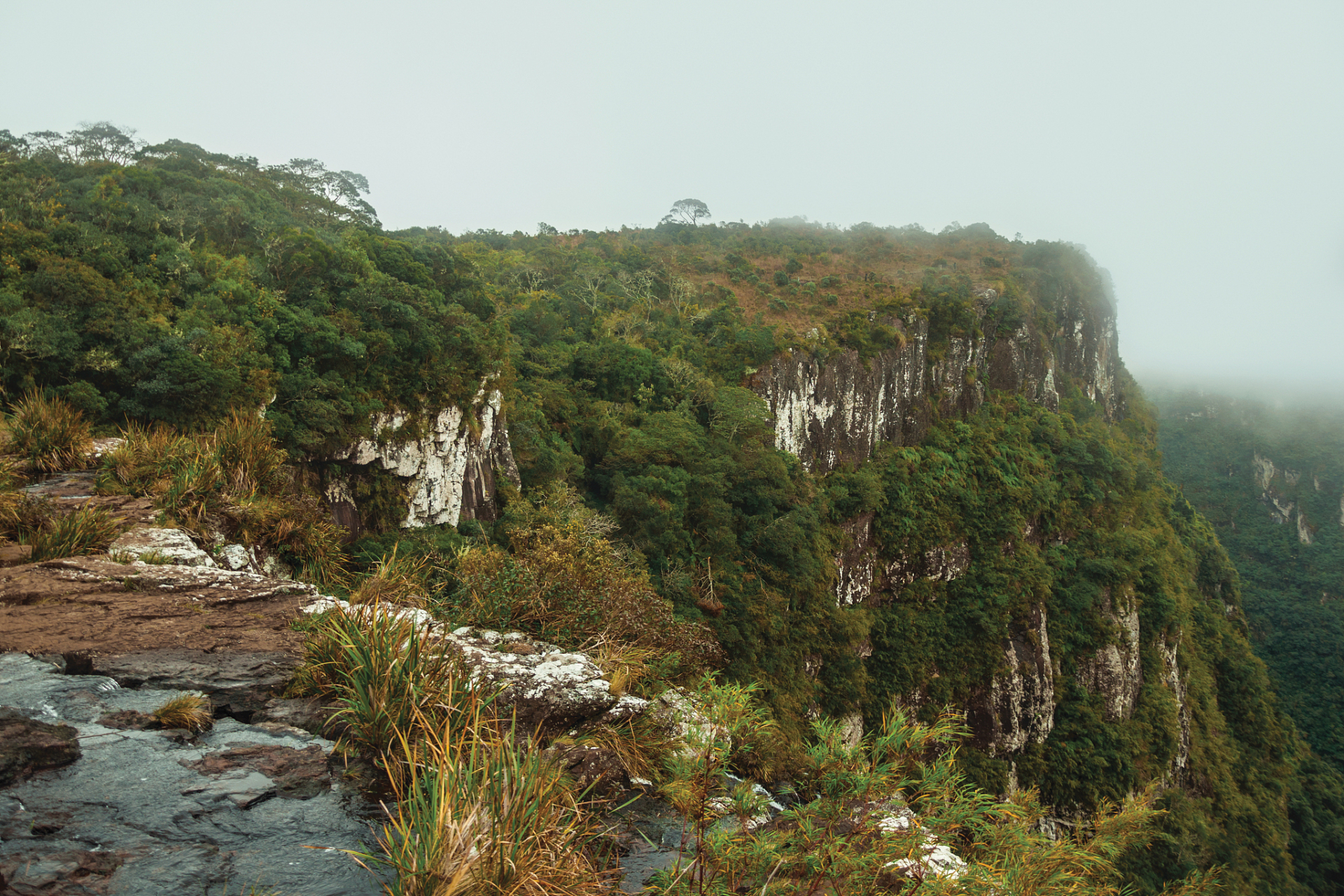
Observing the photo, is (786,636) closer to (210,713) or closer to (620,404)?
(620,404)

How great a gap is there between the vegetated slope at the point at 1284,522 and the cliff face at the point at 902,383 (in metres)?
24.8

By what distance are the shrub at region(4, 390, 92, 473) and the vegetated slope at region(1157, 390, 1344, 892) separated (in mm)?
50562

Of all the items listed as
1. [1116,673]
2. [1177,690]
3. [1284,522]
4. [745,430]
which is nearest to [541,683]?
[745,430]

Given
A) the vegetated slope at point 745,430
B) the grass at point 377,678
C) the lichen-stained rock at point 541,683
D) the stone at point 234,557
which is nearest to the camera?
the grass at point 377,678

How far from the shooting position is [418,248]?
22.1 m

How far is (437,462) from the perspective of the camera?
17.1 m

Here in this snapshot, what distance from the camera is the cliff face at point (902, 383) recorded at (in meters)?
30.4

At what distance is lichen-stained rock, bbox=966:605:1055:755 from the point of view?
2809 centimetres

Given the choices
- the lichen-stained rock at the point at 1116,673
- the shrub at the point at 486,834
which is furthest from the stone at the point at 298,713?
the lichen-stained rock at the point at 1116,673

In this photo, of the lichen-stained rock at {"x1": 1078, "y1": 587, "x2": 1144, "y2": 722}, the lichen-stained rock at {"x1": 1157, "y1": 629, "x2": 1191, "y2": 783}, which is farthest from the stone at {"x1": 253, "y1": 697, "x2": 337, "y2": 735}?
the lichen-stained rock at {"x1": 1157, "y1": 629, "x2": 1191, "y2": 783}

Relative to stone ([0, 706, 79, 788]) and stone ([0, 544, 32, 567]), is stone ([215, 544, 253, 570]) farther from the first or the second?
stone ([0, 706, 79, 788])

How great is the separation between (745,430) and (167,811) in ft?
80.2

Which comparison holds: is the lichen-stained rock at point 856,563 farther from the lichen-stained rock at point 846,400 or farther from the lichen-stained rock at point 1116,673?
the lichen-stained rock at point 1116,673

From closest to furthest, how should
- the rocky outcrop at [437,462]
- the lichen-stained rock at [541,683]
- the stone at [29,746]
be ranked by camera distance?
1. the stone at [29,746]
2. the lichen-stained rock at [541,683]
3. the rocky outcrop at [437,462]
